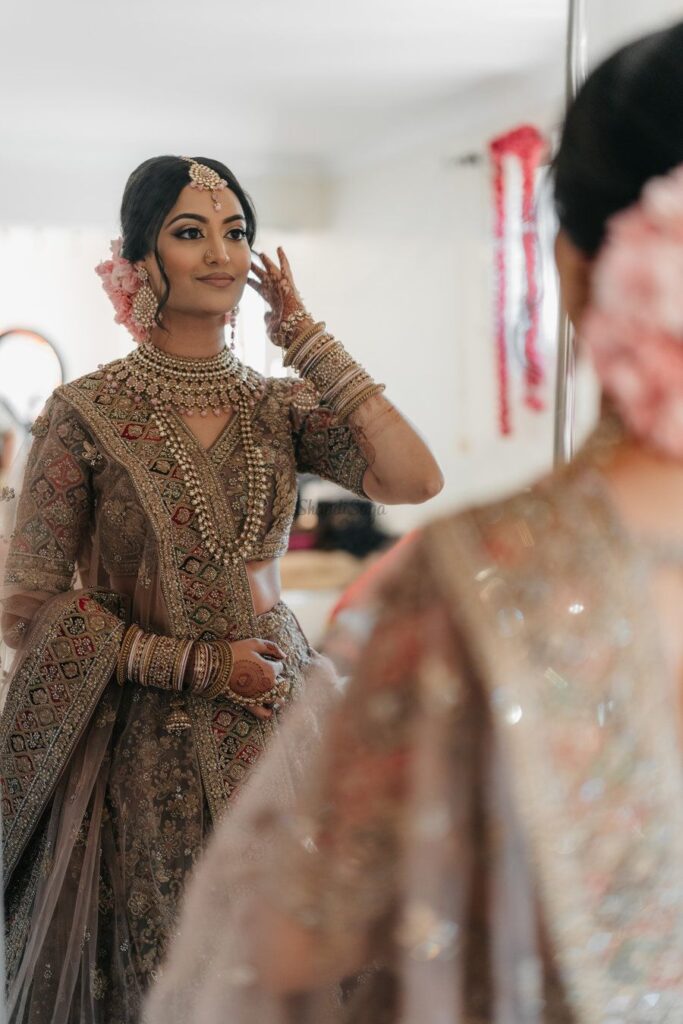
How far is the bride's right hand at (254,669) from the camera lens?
1023mm

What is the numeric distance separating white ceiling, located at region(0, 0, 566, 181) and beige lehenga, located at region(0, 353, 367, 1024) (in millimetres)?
228

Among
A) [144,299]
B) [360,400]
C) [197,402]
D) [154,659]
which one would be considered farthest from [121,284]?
[154,659]

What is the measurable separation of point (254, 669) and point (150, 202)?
1.44 ft

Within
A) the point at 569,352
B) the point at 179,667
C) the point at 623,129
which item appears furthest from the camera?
the point at 569,352

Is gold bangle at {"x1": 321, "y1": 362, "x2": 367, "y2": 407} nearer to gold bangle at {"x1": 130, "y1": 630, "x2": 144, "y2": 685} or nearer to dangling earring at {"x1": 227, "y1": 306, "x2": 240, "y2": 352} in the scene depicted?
dangling earring at {"x1": 227, "y1": 306, "x2": 240, "y2": 352}

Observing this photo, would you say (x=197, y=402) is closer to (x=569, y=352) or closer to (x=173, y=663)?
(x=173, y=663)

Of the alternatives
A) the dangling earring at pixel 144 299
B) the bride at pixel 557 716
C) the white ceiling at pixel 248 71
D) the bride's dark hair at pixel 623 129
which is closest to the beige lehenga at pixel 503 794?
the bride at pixel 557 716

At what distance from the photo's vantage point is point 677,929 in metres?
0.54

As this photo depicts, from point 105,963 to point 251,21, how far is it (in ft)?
2.96

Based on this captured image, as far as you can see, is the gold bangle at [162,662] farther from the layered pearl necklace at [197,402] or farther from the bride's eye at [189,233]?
the bride's eye at [189,233]

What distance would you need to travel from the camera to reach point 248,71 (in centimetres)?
108

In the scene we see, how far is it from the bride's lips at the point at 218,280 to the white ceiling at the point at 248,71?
119mm

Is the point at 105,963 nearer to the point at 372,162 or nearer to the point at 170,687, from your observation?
the point at 170,687

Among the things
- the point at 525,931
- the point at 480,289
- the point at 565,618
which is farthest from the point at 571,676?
the point at 480,289
